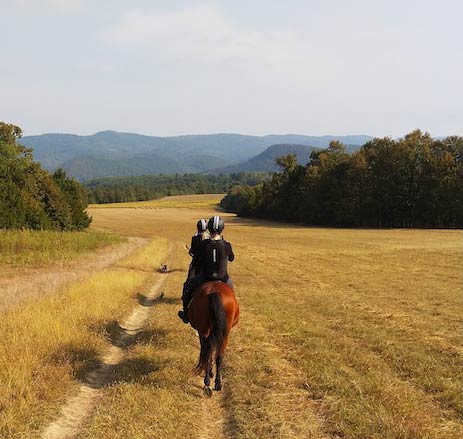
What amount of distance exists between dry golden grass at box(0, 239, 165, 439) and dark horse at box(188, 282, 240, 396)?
2.35m

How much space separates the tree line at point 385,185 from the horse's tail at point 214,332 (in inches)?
2741

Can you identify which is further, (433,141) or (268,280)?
(433,141)

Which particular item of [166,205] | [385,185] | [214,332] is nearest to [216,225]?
[214,332]

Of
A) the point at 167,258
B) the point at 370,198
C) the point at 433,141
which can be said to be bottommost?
the point at 167,258

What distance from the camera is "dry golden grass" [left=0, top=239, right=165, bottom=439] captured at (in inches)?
255

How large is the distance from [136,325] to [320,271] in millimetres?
15861

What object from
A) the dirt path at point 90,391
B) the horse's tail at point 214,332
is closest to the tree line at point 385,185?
the dirt path at point 90,391

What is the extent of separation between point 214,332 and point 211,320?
207mm

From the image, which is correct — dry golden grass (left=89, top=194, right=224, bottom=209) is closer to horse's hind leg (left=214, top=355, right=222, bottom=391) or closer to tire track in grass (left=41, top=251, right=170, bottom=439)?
tire track in grass (left=41, top=251, right=170, bottom=439)

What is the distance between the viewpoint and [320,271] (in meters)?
26.7

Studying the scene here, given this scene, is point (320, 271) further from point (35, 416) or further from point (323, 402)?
point (35, 416)

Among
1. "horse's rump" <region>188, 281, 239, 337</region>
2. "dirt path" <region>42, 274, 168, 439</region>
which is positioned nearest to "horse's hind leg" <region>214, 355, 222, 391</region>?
"horse's rump" <region>188, 281, 239, 337</region>

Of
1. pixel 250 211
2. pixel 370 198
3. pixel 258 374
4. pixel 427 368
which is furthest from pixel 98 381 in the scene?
pixel 250 211

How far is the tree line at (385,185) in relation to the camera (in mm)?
69562
